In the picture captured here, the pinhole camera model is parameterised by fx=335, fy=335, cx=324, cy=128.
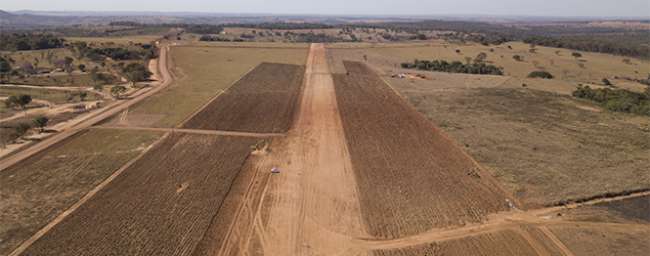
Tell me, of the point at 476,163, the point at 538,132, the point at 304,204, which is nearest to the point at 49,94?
the point at 304,204

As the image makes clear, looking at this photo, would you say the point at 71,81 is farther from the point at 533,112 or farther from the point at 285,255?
the point at 533,112

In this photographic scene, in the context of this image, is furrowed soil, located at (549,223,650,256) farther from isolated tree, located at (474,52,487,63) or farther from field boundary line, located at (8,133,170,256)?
isolated tree, located at (474,52,487,63)

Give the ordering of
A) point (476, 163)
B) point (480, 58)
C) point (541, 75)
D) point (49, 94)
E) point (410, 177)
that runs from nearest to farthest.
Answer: point (410, 177) < point (476, 163) < point (49, 94) < point (541, 75) < point (480, 58)

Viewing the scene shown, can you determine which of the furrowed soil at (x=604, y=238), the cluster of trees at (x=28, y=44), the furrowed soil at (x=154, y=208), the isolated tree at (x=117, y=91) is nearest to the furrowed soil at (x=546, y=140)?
the furrowed soil at (x=604, y=238)

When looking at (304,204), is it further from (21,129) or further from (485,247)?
(21,129)

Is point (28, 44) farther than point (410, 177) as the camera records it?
Yes

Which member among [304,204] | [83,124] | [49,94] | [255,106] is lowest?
[304,204]
